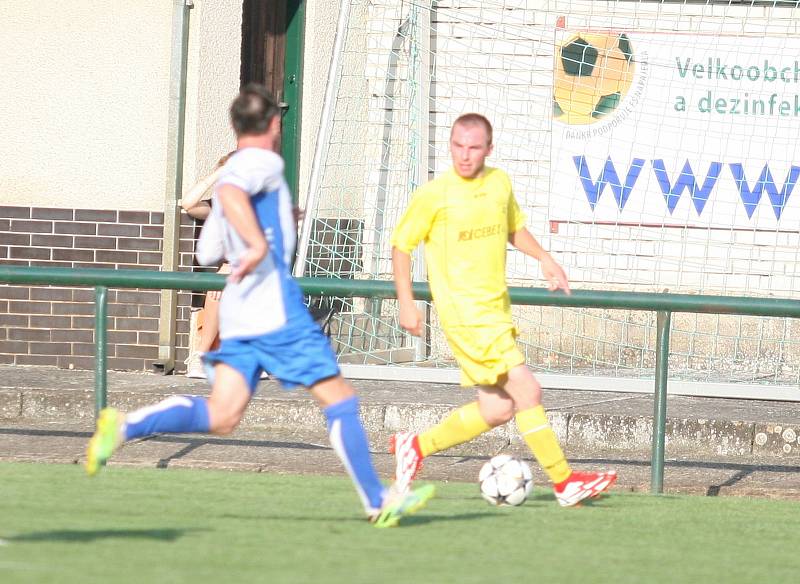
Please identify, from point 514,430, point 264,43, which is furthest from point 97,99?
point 514,430

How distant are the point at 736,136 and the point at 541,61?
1722 millimetres

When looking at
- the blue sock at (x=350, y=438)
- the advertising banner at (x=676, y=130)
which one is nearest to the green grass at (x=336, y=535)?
the blue sock at (x=350, y=438)

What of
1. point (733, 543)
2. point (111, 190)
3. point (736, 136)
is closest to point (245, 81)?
point (111, 190)

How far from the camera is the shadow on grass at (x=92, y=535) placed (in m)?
5.14

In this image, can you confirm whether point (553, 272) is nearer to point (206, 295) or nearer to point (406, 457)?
point (406, 457)

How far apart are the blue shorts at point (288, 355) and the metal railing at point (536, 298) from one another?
1913 millimetres

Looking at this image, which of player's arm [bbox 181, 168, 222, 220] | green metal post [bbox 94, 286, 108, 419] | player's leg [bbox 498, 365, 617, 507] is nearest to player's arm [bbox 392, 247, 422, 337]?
player's leg [bbox 498, 365, 617, 507]

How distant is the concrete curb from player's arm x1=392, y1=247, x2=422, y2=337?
9.34 ft

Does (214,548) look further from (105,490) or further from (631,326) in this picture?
(631,326)

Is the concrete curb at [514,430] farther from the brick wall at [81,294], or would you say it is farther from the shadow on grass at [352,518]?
the shadow on grass at [352,518]

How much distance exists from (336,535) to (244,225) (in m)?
1.22

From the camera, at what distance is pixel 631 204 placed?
39.8 ft

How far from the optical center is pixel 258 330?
17.9 ft

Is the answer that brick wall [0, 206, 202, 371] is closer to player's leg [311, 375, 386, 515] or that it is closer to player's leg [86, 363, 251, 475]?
player's leg [86, 363, 251, 475]
